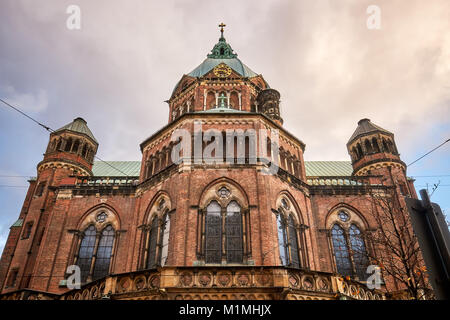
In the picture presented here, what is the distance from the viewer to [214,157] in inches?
830

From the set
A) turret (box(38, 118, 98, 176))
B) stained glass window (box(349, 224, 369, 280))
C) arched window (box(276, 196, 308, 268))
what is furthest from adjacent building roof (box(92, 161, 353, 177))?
arched window (box(276, 196, 308, 268))

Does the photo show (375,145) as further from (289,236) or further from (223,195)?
(223,195)

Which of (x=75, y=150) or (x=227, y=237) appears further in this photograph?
(x=75, y=150)

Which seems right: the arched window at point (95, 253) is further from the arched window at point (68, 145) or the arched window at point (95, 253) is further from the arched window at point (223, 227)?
the arched window at point (68, 145)

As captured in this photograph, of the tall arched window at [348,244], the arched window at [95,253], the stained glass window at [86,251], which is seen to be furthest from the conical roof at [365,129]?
the stained glass window at [86,251]

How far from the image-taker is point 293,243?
69.2ft

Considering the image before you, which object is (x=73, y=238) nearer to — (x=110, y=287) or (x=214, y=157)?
(x=110, y=287)

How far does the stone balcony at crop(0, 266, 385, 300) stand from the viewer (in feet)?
48.7

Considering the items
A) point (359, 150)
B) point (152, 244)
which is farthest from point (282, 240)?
point (359, 150)

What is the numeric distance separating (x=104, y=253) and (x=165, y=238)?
6.07m

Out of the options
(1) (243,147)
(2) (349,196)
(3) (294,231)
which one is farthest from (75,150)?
(2) (349,196)

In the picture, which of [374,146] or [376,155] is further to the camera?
[374,146]

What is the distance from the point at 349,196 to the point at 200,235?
13000 mm
